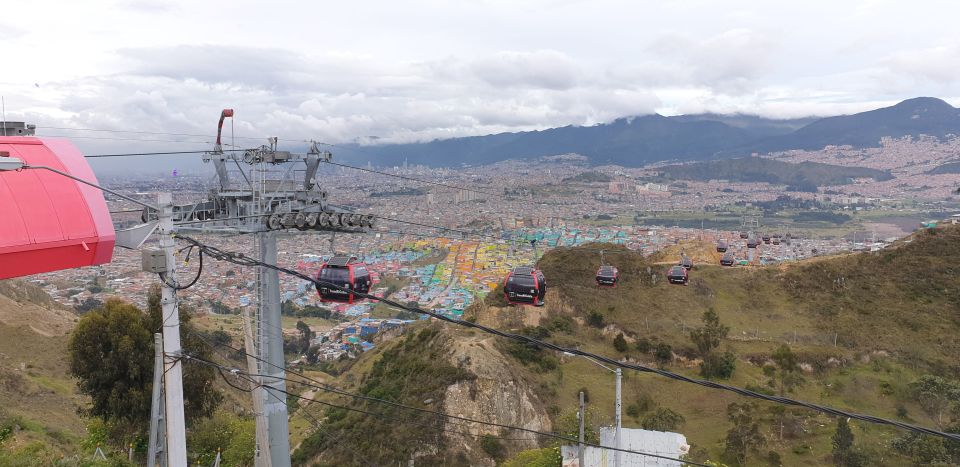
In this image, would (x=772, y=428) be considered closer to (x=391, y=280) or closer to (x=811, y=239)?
(x=391, y=280)

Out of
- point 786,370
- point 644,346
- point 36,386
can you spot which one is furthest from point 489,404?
point 36,386

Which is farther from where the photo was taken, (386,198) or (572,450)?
(386,198)

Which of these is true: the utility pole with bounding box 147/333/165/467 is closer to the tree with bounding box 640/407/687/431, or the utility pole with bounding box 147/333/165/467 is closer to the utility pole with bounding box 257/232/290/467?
the utility pole with bounding box 257/232/290/467

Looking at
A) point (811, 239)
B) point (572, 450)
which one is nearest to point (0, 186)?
point (572, 450)

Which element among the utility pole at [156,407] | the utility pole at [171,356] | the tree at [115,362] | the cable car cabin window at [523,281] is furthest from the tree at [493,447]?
the utility pole at [171,356]

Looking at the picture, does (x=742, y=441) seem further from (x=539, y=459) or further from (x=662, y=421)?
(x=539, y=459)

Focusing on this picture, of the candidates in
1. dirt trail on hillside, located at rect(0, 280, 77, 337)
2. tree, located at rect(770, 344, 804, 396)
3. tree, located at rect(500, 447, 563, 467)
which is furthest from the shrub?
dirt trail on hillside, located at rect(0, 280, 77, 337)

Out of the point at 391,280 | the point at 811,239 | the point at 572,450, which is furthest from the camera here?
the point at 811,239
